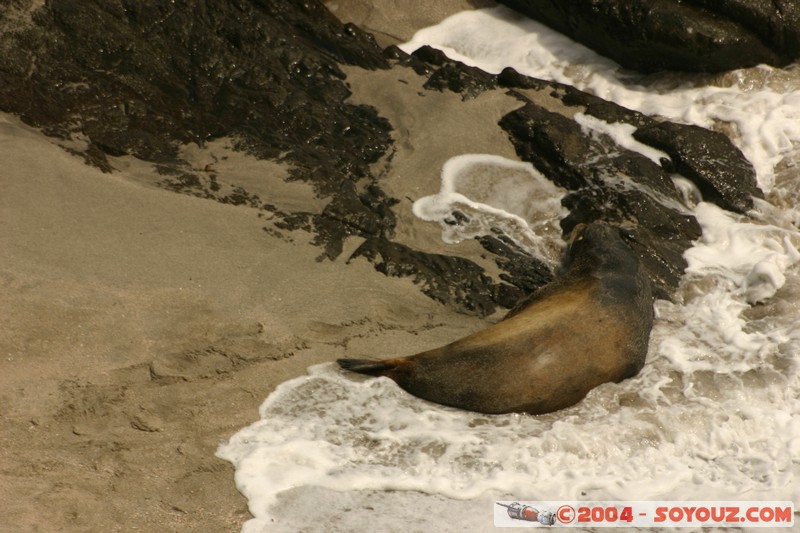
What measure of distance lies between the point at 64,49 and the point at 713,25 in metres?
5.41

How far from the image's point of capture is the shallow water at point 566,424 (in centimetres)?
421

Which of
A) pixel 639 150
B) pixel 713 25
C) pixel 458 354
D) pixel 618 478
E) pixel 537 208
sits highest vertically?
pixel 713 25

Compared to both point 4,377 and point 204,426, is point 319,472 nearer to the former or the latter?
point 204,426

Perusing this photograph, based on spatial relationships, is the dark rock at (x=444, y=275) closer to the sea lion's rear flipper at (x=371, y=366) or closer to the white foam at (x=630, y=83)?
the sea lion's rear flipper at (x=371, y=366)

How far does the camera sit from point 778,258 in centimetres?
647

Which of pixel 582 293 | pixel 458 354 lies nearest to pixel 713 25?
pixel 582 293

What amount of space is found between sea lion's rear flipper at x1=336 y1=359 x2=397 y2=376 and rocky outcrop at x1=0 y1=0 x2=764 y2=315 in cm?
81

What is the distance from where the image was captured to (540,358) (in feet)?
16.0

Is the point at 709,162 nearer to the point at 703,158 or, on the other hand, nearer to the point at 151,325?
the point at 703,158

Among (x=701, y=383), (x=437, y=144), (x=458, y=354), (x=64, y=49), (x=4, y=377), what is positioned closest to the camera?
(x=4, y=377)

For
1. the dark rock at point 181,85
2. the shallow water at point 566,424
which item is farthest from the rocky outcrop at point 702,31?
the dark rock at point 181,85

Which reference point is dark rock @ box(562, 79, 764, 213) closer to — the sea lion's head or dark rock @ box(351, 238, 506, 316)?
the sea lion's head

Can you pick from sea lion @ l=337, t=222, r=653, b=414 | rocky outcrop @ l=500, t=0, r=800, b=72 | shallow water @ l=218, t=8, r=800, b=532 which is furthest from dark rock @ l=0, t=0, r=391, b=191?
rocky outcrop @ l=500, t=0, r=800, b=72

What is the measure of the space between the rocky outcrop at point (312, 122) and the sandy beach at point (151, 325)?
0.16 meters
